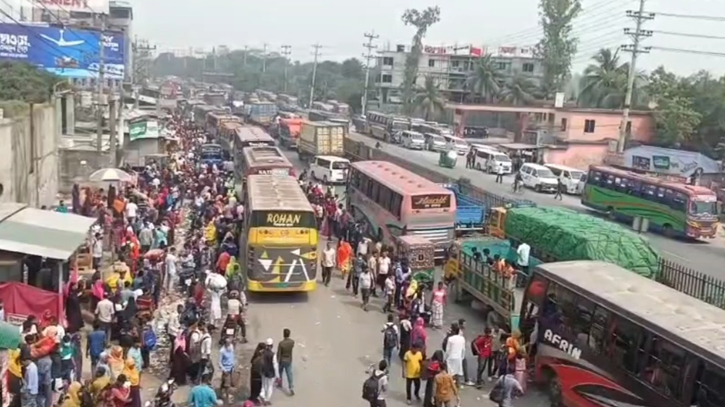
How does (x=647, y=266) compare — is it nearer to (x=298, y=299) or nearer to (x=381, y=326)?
(x=381, y=326)

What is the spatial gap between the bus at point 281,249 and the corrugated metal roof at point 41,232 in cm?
388

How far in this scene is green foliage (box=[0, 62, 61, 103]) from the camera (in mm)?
35094

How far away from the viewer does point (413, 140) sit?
222 feet

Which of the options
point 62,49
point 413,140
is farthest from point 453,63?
point 62,49

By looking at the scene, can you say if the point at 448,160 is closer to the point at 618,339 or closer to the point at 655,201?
the point at 655,201

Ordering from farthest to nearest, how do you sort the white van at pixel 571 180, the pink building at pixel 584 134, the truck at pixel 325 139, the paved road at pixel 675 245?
the pink building at pixel 584 134 → the truck at pixel 325 139 → the white van at pixel 571 180 → the paved road at pixel 675 245

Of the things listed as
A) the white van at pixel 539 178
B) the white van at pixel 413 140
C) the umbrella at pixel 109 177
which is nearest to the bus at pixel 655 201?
the white van at pixel 539 178

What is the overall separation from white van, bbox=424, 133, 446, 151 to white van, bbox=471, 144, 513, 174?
9.81 m

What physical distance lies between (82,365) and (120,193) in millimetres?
14831

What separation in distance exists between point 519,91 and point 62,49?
1942 inches

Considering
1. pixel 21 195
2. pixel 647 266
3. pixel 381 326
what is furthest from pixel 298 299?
pixel 21 195

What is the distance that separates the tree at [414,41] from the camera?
9200 centimetres

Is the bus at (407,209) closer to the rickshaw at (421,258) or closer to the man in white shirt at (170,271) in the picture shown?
the rickshaw at (421,258)

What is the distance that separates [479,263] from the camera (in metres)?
19.0
